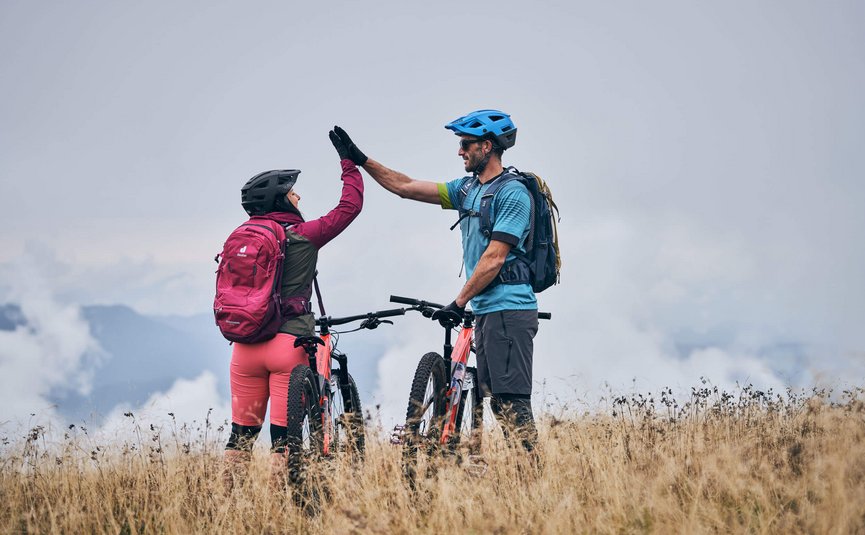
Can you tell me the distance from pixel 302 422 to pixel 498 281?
6.47 feet

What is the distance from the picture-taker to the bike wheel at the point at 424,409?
7.27m

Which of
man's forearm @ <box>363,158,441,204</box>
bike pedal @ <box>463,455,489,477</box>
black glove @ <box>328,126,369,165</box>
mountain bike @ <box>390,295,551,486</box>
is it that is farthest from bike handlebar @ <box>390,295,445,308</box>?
black glove @ <box>328,126,369,165</box>

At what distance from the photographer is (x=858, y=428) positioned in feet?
26.8

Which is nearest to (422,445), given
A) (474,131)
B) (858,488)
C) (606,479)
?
(606,479)

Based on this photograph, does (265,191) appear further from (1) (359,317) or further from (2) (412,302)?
(2) (412,302)

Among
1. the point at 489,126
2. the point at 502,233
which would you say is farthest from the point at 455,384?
A: the point at 489,126

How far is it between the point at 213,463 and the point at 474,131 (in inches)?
153

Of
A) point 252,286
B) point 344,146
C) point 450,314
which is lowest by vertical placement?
point 450,314

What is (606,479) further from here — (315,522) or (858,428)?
(858,428)

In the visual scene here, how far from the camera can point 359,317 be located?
7594mm

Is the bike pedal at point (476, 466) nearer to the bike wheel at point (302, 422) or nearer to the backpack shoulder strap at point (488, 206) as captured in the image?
the bike wheel at point (302, 422)

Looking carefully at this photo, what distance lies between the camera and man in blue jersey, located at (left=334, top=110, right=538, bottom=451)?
7.09m

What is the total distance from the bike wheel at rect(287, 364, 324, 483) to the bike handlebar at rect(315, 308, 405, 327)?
1.72ft

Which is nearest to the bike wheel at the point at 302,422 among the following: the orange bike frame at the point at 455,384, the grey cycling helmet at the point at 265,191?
the orange bike frame at the point at 455,384
